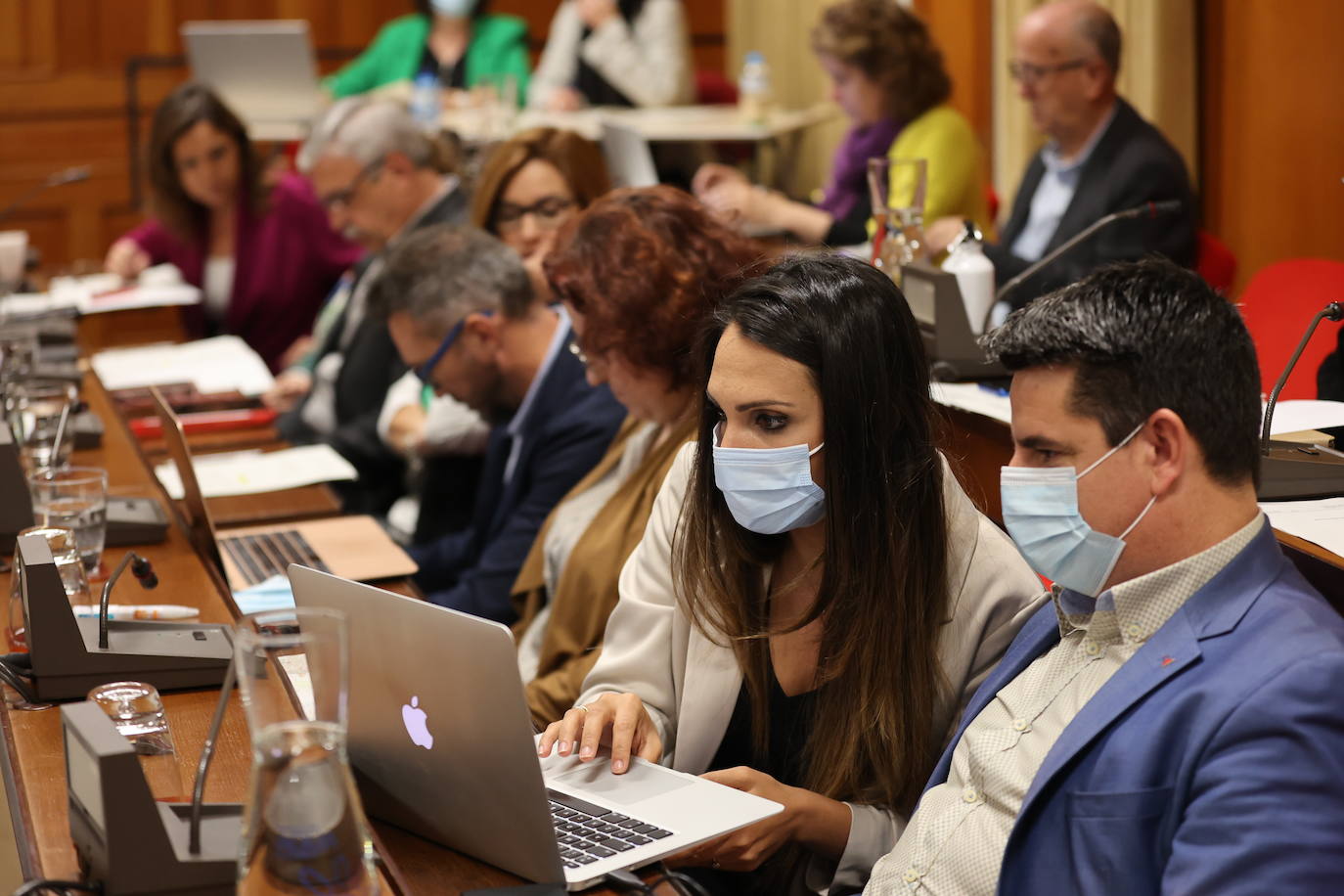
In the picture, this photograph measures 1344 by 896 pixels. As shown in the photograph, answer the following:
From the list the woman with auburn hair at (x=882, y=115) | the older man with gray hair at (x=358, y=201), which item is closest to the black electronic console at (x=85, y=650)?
the older man with gray hair at (x=358, y=201)

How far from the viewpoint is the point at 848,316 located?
1623 mm

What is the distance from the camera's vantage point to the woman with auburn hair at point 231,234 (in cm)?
496

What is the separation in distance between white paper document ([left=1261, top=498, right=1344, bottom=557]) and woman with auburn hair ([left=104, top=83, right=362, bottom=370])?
3836mm

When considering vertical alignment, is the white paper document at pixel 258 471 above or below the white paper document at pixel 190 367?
below

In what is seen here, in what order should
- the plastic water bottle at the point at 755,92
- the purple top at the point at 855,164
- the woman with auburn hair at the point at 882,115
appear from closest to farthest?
the woman with auburn hair at the point at 882,115 < the purple top at the point at 855,164 < the plastic water bottle at the point at 755,92

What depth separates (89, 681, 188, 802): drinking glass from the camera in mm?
1505

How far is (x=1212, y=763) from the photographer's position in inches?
46.9

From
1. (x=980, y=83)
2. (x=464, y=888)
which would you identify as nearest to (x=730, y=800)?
(x=464, y=888)

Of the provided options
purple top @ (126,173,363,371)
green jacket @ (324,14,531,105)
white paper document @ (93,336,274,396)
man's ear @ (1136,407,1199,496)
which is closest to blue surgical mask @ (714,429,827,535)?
man's ear @ (1136,407,1199,496)

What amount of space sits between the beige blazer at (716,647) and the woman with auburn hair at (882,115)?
9.04 feet

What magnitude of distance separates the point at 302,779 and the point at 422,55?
6466mm

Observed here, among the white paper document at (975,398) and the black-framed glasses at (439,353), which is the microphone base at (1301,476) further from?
the black-framed glasses at (439,353)

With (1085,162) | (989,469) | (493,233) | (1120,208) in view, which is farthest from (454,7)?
(989,469)

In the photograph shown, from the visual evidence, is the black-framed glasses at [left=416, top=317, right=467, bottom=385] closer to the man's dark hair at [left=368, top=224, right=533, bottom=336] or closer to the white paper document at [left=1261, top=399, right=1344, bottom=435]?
the man's dark hair at [left=368, top=224, right=533, bottom=336]
